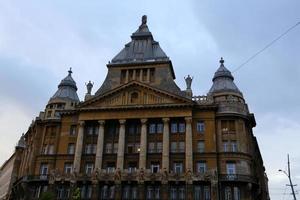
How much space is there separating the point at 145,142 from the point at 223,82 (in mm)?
19031

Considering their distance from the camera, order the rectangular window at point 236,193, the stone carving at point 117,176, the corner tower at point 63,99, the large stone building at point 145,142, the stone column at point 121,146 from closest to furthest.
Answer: the rectangular window at point 236,193, the large stone building at point 145,142, the stone carving at point 117,176, the stone column at point 121,146, the corner tower at point 63,99

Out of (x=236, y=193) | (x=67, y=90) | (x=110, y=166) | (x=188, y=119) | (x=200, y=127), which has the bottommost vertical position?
(x=236, y=193)

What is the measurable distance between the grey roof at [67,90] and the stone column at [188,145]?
82.6 ft

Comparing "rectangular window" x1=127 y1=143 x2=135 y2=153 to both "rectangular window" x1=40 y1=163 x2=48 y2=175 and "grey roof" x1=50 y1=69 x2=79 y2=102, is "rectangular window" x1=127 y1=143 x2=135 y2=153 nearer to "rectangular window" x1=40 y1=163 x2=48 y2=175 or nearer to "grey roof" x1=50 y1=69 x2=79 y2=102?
"rectangular window" x1=40 y1=163 x2=48 y2=175

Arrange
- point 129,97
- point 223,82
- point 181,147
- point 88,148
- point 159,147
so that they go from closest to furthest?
point 181,147 → point 159,147 → point 88,148 → point 129,97 → point 223,82

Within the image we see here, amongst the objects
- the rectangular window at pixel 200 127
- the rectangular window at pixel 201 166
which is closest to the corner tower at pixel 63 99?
the rectangular window at pixel 200 127

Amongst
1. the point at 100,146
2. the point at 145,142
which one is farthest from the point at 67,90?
the point at 145,142

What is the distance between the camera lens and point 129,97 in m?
68.0

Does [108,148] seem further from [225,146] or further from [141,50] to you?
[141,50]

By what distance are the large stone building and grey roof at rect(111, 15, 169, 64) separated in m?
0.83

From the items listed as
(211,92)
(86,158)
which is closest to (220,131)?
(211,92)

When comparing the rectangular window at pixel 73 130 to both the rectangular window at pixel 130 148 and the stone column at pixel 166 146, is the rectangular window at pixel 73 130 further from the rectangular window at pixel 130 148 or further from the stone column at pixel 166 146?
the stone column at pixel 166 146

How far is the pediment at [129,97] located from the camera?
6656 cm

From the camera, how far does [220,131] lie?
63.3 metres
